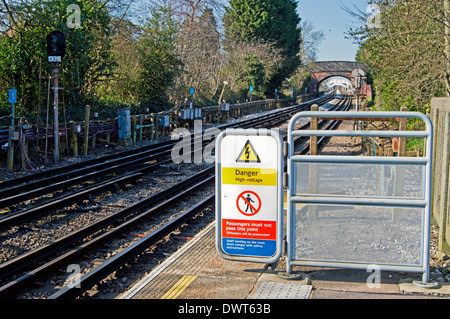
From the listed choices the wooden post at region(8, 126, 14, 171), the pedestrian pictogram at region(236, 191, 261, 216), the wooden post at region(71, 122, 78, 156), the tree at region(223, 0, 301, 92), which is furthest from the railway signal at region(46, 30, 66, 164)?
the tree at region(223, 0, 301, 92)

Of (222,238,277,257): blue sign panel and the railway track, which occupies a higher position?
(222,238,277,257): blue sign panel

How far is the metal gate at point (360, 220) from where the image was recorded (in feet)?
15.5

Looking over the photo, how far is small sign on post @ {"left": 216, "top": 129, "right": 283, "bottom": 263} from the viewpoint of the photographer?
5016 mm

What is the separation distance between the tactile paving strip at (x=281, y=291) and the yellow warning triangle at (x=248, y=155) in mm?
1256

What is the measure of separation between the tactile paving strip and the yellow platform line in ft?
2.40

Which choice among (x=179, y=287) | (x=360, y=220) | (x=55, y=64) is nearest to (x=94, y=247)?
(x=179, y=287)

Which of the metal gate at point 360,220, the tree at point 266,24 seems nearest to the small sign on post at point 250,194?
the metal gate at point 360,220

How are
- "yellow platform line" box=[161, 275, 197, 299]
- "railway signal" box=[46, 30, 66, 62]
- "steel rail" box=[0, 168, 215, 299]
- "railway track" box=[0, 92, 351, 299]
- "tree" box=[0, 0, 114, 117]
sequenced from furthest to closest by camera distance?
1. "tree" box=[0, 0, 114, 117]
2. "railway signal" box=[46, 30, 66, 62]
3. "steel rail" box=[0, 168, 215, 299]
4. "railway track" box=[0, 92, 351, 299]
5. "yellow platform line" box=[161, 275, 197, 299]

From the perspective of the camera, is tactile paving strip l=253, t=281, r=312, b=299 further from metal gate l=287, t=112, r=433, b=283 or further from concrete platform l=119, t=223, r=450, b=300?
metal gate l=287, t=112, r=433, b=283

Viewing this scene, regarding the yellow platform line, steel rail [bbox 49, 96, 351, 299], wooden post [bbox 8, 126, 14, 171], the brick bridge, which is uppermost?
the brick bridge

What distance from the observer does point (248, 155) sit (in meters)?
5.08

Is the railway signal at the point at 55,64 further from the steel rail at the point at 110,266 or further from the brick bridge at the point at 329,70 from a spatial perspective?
the brick bridge at the point at 329,70

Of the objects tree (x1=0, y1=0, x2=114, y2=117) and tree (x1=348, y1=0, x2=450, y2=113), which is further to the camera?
tree (x1=0, y1=0, x2=114, y2=117)

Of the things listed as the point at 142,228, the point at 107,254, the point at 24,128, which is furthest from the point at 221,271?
the point at 24,128
